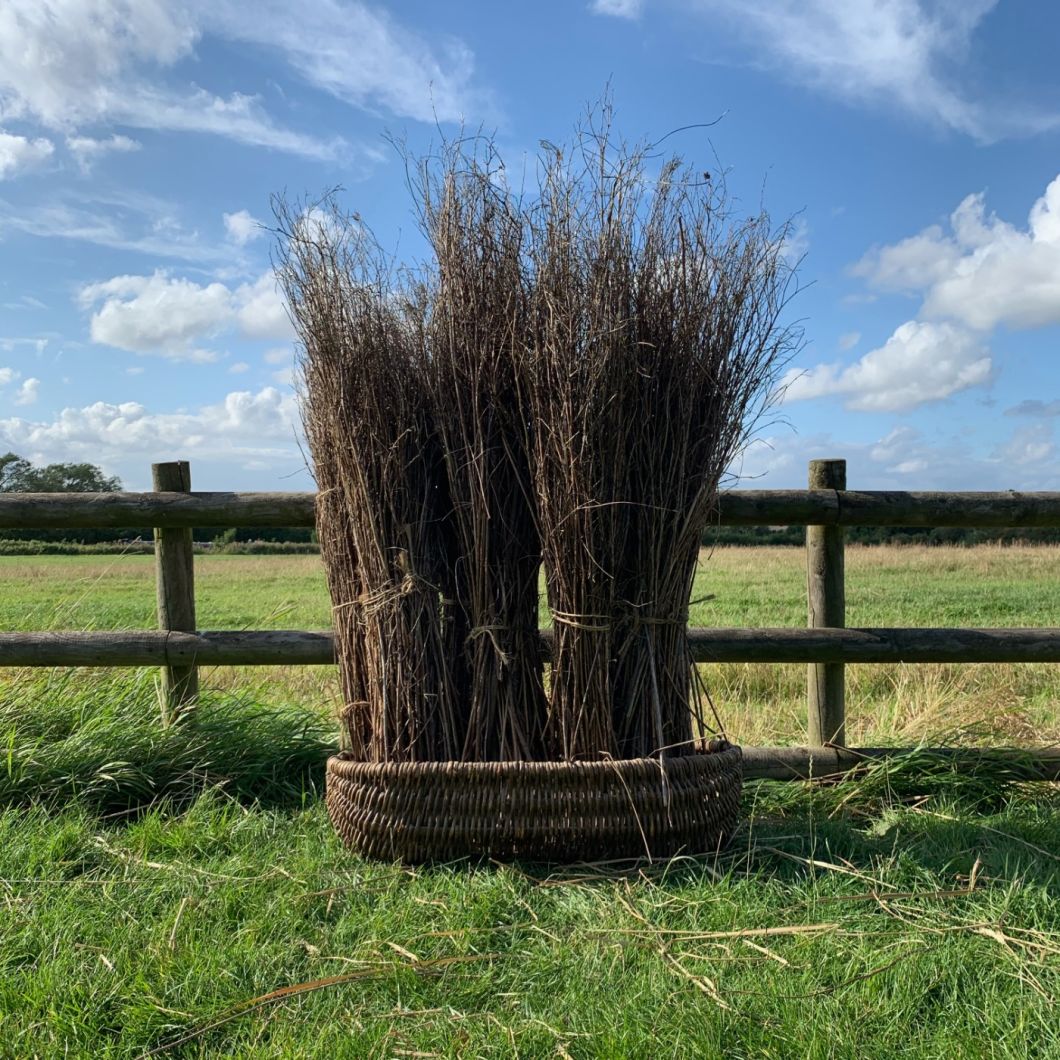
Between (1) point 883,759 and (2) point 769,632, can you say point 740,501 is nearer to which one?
(2) point 769,632

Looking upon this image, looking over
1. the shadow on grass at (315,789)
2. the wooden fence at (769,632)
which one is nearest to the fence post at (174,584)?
the wooden fence at (769,632)

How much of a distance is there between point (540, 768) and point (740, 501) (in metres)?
1.51

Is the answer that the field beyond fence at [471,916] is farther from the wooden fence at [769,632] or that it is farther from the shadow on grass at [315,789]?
the wooden fence at [769,632]

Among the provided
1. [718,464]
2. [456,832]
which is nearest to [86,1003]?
[456,832]

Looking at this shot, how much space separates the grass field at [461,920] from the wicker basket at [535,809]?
8cm

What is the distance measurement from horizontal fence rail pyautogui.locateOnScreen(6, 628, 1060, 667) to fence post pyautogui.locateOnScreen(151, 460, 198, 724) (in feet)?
0.29

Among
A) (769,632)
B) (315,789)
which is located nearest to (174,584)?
(315,789)

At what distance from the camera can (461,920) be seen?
8.02 ft

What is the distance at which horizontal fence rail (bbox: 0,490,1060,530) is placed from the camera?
379 centimetres

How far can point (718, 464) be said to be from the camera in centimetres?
304

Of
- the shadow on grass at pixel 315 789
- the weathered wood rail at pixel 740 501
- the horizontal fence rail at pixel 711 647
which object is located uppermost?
the weathered wood rail at pixel 740 501

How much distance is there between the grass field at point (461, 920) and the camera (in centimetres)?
196

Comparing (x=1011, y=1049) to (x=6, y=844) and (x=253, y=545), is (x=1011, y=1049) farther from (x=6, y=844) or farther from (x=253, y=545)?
(x=253, y=545)

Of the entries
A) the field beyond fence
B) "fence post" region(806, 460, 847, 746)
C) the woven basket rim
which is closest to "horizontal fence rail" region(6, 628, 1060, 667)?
"fence post" region(806, 460, 847, 746)
